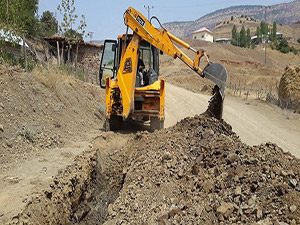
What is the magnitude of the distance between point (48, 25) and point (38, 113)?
28682 mm

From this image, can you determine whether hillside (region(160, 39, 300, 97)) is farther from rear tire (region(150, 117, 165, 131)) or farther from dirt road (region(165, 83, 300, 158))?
rear tire (region(150, 117, 165, 131))

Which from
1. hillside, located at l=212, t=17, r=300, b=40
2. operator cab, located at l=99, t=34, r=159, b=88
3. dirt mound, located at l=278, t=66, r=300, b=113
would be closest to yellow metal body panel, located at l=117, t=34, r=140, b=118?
operator cab, located at l=99, t=34, r=159, b=88

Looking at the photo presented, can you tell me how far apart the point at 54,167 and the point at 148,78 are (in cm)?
440

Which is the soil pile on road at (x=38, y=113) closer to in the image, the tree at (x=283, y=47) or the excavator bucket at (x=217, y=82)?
the excavator bucket at (x=217, y=82)

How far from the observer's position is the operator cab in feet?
33.1

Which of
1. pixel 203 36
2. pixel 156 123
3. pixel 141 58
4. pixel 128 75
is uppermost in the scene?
pixel 203 36

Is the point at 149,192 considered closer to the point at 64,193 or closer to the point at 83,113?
the point at 64,193

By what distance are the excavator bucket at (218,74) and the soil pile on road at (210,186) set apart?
68.2 inches

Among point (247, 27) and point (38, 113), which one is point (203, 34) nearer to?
point (247, 27)

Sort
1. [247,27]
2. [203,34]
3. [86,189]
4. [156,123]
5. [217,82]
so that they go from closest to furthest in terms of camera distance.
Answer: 1. [86,189]
2. [217,82]
3. [156,123]
4. [203,34]
5. [247,27]

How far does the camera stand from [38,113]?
9234mm

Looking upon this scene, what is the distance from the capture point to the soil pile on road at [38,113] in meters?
7.31

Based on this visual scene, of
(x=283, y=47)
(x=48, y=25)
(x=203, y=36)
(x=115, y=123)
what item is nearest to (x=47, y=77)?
(x=115, y=123)

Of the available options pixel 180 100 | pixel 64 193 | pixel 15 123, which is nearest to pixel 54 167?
pixel 64 193
